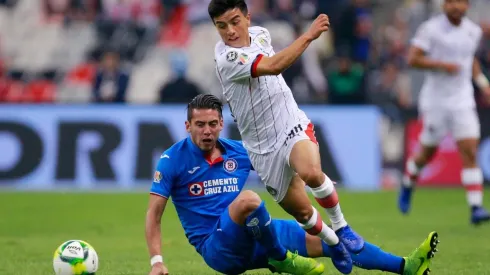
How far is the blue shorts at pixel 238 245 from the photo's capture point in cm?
748

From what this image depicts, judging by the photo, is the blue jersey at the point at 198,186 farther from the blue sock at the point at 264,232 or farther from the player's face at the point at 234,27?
the player's face at the point at 234,27

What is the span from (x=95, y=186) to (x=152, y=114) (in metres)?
1.55

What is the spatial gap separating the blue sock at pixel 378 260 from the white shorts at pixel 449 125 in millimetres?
5421

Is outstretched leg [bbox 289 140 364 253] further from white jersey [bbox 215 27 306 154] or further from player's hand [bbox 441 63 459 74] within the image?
player's hand [bbox 441 63 459 74]

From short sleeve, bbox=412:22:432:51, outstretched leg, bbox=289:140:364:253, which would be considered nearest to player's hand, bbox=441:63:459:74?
short sleeve, bbox=412:22:432:51

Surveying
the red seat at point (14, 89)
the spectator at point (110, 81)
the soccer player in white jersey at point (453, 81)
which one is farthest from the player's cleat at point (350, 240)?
the red seat at point (14, 89)

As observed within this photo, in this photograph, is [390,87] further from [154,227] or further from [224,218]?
[154,227]

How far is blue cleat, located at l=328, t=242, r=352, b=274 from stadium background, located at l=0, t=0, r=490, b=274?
119 centimetres

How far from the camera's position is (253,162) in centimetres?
803

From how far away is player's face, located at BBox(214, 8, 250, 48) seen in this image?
7707mm

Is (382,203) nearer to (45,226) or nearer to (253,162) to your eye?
(45,226)

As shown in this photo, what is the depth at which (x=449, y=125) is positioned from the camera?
12.9 meters

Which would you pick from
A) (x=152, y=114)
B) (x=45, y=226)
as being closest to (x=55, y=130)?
(x=152, y=114)

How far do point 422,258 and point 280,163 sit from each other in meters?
1.29
